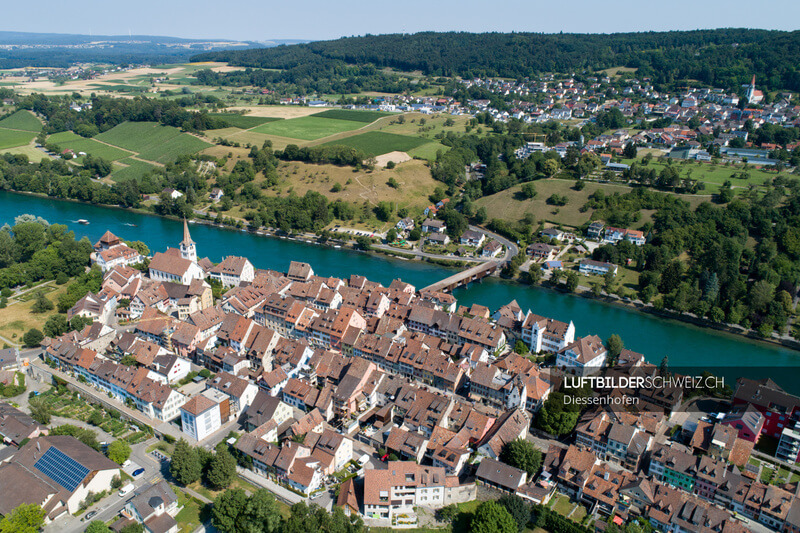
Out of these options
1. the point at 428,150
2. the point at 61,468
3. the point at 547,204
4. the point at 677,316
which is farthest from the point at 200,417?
the point at 428,150

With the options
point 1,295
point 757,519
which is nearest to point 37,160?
point 1,295

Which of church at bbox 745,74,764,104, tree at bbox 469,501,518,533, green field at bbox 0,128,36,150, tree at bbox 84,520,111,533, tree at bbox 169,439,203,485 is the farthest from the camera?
church at bbox 745,74,764,104

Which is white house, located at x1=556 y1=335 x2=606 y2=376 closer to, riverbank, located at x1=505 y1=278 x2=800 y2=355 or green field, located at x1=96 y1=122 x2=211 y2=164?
riverbank, located at x1=505 y1=278 x2=800 y2=355

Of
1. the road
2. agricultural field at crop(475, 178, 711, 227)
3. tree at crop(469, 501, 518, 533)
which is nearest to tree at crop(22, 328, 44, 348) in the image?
the road

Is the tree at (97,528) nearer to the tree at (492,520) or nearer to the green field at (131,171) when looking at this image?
the tree at (492,520)

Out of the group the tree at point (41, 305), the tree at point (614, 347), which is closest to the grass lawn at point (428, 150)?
the tree at point (614, 347)
